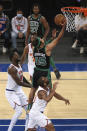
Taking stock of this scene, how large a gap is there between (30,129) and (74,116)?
163cm

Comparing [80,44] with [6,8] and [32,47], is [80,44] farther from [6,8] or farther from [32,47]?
[32,47]

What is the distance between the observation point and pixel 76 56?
1255cm

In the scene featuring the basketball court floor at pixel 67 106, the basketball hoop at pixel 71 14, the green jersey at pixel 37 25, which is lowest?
the basketball court floor at pixel 67 106

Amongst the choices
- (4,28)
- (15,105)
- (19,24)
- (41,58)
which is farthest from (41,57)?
(4,28)

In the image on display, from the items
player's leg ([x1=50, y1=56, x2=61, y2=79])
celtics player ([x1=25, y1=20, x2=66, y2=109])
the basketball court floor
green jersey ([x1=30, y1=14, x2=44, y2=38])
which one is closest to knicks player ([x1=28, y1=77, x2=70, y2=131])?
the basketball court floor

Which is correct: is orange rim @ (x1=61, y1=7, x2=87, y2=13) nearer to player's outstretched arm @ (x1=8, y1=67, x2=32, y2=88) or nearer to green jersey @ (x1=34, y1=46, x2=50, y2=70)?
green jersey @ (x1=34, y1=46, x2=50, y2=70)

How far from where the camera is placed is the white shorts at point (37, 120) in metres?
5.83

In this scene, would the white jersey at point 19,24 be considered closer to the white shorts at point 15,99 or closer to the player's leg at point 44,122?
the white shorts at point 15,99

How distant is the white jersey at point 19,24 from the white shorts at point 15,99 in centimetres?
636

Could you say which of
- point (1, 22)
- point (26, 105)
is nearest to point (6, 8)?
point (1, 22)

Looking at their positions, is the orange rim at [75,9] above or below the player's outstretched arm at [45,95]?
above

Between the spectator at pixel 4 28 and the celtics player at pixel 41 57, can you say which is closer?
the celtics player at pixel 41 57

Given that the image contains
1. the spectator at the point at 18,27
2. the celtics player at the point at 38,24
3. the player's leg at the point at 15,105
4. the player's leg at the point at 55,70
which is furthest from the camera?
the spectator at the point at 18,27

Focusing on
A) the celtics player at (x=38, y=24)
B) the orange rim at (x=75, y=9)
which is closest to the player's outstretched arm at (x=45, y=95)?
the orange rim at (x=75, y=9)
